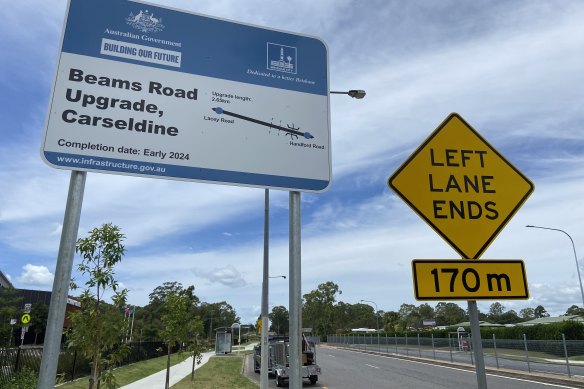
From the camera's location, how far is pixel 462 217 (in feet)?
12.3

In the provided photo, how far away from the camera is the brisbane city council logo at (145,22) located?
3.20m

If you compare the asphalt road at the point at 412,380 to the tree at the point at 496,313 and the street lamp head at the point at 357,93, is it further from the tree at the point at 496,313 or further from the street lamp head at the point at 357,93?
the tree at the point at 496,313

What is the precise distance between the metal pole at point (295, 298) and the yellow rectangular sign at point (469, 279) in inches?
38.6

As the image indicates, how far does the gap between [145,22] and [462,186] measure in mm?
2936

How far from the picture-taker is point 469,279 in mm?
3449

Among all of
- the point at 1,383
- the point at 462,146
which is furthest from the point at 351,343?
the point at 462,146

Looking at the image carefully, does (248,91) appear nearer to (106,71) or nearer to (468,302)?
(106,71)

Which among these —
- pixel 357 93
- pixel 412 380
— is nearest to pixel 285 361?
pixel 412 380

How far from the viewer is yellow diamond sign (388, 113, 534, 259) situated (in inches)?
146

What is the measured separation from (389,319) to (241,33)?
90.2 meters

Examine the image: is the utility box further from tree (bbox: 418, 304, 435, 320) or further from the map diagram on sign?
tree (bbox: 418, 304, 435, 320)

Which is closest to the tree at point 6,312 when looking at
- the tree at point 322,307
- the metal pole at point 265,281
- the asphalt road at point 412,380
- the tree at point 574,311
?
the metal pole at point 265,281

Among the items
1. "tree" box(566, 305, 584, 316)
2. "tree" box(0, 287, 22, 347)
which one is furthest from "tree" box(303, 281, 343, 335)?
"tree" box(0, 287, 22, 347)

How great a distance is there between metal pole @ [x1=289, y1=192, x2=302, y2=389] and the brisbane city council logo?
64.3 inches
